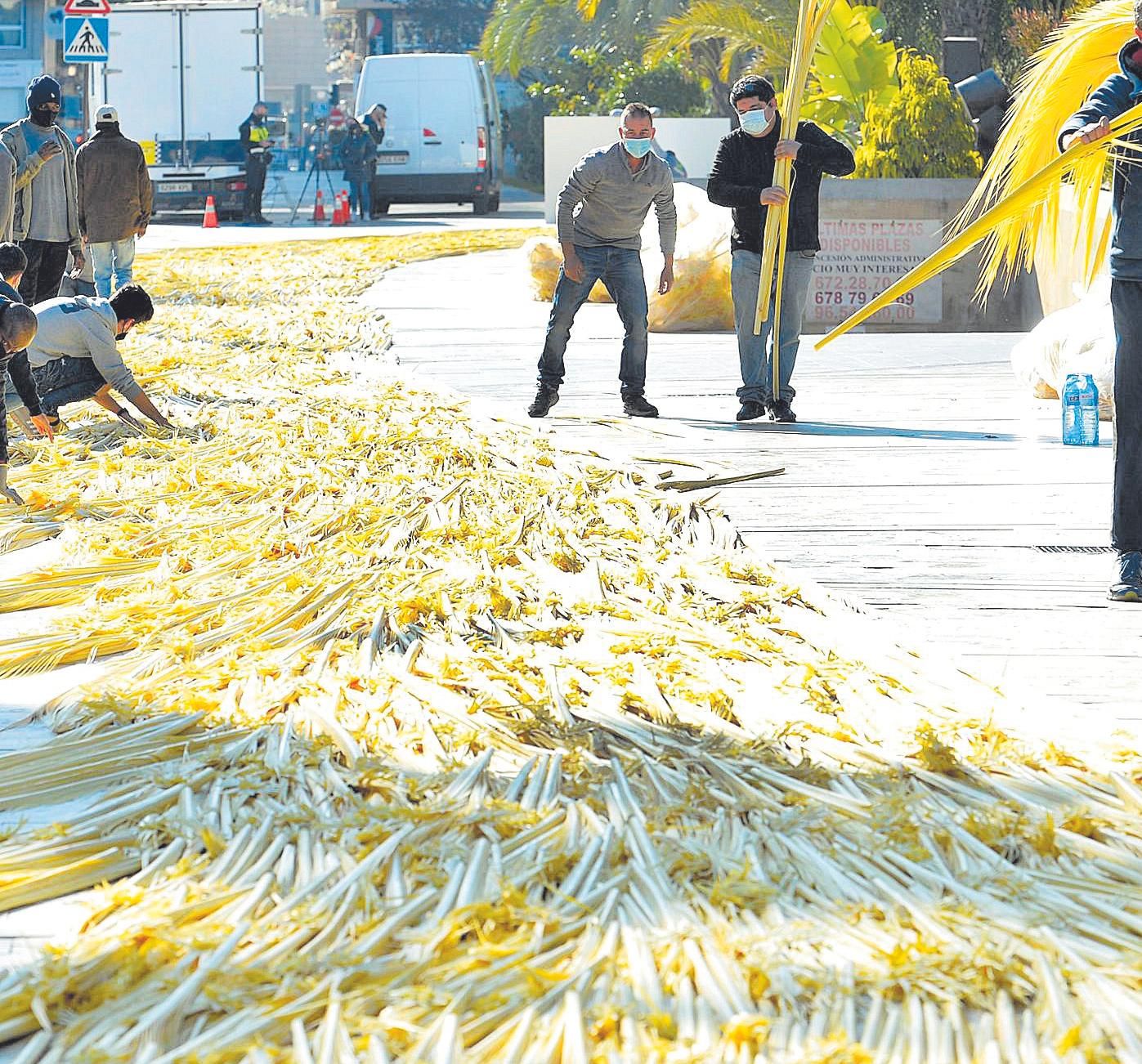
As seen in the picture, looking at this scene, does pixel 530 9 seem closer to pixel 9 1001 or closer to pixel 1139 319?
pixel 1139 319

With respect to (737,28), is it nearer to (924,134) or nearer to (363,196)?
(924,134)

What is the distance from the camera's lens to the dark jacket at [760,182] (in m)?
9.52

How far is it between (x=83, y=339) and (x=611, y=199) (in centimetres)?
304

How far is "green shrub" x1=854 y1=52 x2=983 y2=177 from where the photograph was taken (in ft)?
48.5

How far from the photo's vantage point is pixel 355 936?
303 centimetres

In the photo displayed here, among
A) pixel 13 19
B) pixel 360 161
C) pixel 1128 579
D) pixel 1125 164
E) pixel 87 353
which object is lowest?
pixel 1128 579

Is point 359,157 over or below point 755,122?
over

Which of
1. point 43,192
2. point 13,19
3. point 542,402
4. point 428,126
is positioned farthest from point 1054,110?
point 13,19

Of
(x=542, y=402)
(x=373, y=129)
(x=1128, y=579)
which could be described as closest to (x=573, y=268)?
(x=542, y=402)

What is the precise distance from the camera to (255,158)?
28453mm

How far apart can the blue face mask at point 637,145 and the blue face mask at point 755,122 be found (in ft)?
1.95

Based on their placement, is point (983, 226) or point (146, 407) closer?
point (983, 226)

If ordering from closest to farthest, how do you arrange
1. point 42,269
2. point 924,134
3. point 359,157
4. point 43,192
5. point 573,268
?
point 573,268 → point 43,192 → point 42,269 → point 924,134 → point 359,157

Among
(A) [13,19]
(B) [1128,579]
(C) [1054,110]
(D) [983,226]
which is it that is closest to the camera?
(D) [983,226]
